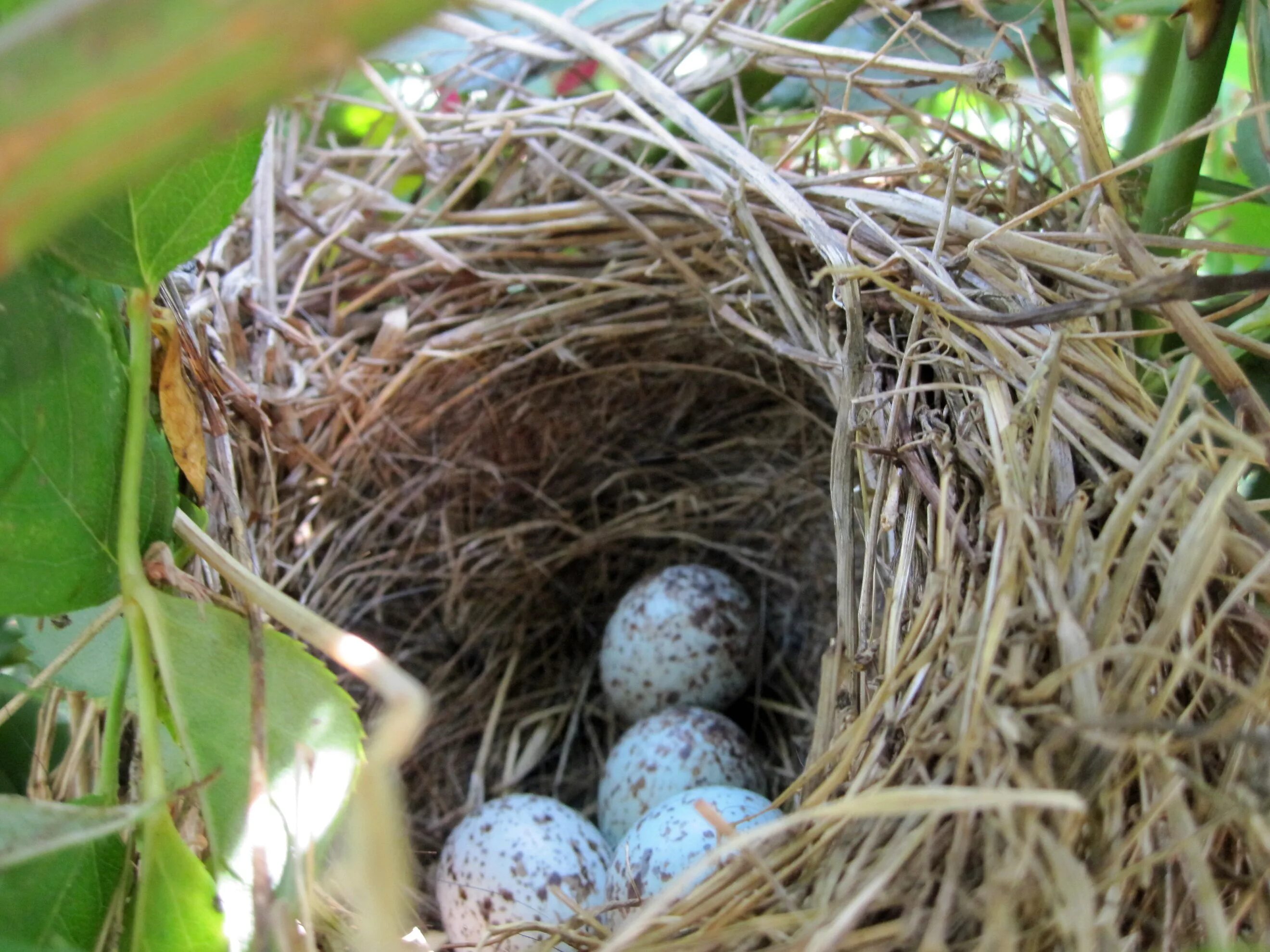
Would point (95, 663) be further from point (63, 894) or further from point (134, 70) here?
point (134, 70)

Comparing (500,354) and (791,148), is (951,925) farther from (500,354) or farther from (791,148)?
(500,354)

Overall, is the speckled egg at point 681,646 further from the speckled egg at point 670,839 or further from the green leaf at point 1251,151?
the green leaf at point 1251,151

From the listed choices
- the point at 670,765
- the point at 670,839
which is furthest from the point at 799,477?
the point at 670,839

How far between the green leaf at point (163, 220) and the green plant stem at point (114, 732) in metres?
0.23

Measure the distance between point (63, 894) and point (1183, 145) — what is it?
34.9 inches

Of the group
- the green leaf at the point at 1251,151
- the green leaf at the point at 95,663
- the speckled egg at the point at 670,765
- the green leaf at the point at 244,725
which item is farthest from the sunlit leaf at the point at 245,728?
the green leaf at the point at 1251,151

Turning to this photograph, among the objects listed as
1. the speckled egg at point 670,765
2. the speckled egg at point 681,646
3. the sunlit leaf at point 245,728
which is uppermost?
the sunlit leaf at point 245,728

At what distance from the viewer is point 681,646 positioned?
3.74 ft

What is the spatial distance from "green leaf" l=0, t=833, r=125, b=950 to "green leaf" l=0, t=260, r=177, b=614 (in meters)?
0.13

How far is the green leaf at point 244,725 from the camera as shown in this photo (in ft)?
1.68

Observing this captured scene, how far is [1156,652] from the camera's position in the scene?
427 millimetres

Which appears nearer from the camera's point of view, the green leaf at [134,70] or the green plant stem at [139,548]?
the green leaf at [134,70]

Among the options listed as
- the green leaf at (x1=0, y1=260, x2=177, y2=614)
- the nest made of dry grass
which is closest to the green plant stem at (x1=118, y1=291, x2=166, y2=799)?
the green leaf at (x1=0, y1=260, x2=177, y2=614)

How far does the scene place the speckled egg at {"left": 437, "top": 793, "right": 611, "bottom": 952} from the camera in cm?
86
